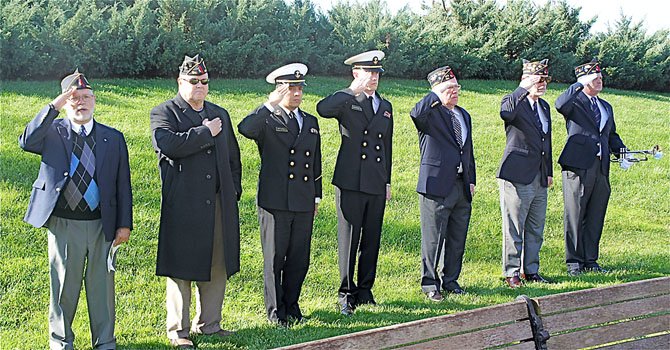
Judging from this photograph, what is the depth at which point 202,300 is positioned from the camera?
5.55 m

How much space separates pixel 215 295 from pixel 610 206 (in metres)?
7.41

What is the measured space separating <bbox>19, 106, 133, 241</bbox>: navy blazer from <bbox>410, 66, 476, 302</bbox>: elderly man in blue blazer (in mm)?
2694

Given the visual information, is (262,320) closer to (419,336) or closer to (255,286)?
(255,286)

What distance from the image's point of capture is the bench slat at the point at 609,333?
4.42 m

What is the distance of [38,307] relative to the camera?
6133 mm

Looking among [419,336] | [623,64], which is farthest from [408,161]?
[623,64]

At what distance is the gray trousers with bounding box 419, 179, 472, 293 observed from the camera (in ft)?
22.4

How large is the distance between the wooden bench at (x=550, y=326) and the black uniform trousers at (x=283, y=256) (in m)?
2.03

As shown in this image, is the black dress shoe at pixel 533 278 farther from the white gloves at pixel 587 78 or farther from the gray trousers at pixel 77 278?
the gray trousers at pixel 77 278

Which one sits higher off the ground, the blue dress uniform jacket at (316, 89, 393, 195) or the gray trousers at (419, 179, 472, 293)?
the blue dress uniform jacket at (316, 89, 393, 195)

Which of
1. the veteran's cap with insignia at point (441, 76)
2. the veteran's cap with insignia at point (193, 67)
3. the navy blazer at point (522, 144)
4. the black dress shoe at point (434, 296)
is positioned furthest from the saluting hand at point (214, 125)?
the navy blazer at point (522, 144)

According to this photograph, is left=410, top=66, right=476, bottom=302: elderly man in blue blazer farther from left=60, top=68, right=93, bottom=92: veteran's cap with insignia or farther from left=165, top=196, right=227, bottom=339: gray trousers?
left=60, top=68, right=93, bottom=92: veteran's cap with insignia

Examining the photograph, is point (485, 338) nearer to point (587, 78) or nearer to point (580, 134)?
point (580, 134)

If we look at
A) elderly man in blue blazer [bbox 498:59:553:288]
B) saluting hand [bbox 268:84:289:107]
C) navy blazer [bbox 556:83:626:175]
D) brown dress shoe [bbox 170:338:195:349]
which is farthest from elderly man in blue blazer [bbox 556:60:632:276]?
brown dress shoe [bbox 170:338:195:349]
